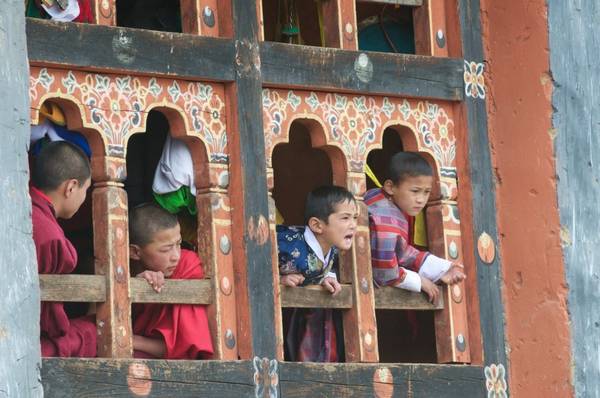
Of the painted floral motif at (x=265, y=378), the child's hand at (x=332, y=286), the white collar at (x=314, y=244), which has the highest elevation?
the white collar at (x=314, y=244)

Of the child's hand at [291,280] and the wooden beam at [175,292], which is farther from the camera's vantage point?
the child's hand at [291,280]

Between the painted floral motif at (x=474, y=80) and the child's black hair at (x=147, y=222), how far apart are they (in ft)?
4.99

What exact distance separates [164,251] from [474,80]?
1.68 m

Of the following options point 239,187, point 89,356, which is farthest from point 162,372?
point 239,187

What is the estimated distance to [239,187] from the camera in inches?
324

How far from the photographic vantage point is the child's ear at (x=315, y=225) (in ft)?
28.4

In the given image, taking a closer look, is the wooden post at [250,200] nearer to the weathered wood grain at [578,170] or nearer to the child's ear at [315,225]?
the child's ear at [315,225]

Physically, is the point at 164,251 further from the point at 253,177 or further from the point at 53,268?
the point at 53,268

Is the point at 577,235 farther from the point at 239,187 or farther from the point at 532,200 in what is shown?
the point at 239,187

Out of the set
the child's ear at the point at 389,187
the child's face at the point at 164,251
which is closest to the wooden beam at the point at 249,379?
the child's face at the point at 164,251

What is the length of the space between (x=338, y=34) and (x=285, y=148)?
1.52 meters

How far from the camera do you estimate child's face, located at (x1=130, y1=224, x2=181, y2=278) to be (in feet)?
27.0

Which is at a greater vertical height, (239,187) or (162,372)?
(239,187)

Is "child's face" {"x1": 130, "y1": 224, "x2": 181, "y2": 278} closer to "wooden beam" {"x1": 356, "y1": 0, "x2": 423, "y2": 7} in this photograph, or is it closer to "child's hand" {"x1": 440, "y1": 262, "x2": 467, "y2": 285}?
"child's hand" {"x1": 440, "y1": 262, "x2": 467, "y2": 285}
